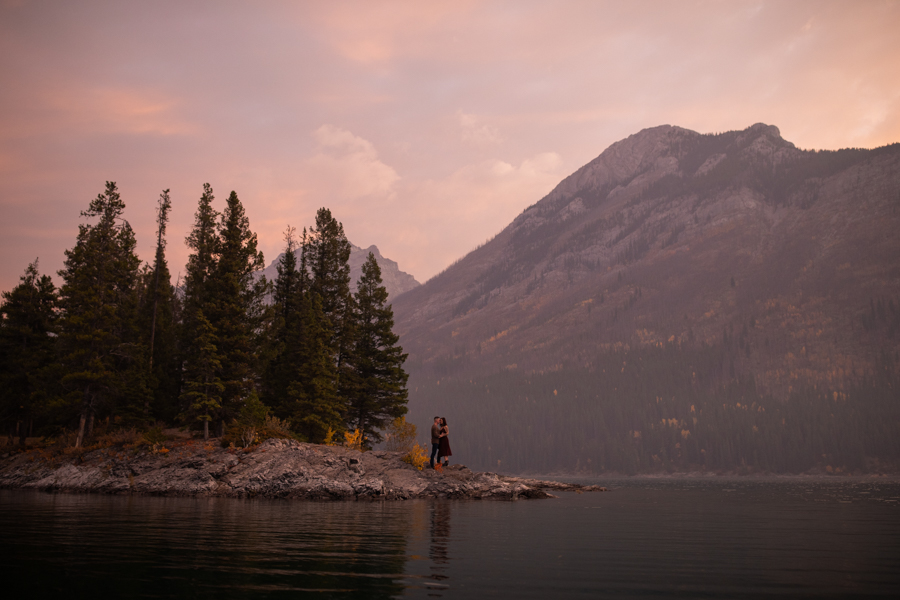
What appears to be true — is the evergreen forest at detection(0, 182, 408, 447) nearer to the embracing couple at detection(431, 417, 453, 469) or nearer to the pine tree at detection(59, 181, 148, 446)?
the pine tree at detection(59, 181, 148, 446)

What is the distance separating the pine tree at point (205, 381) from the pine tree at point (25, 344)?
15385 mm

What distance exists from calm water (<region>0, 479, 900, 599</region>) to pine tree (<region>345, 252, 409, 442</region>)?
126ft

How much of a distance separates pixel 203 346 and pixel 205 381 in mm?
2638

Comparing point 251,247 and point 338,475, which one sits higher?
Result: point 251,247

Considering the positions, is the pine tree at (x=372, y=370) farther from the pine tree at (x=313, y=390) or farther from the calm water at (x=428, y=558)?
the calm water at (x=428, y=558)

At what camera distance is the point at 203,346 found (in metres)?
46.0

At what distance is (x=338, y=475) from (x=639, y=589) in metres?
31.8

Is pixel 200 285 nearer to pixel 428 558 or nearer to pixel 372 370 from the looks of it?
pixel 372 370

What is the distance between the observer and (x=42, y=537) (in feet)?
48.1

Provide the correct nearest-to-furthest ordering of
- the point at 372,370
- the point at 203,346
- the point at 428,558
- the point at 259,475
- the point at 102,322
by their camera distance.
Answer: the point at 428,558
the point at 259,475
the point at 203,346
the point at 102,322
the point at 372,370

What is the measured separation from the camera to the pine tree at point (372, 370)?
A: 60812 mm

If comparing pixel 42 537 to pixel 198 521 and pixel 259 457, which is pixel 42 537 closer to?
pixel 198 521

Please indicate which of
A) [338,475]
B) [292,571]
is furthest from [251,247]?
[292,571]

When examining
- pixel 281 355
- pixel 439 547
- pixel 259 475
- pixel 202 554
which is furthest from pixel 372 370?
pixel 202 554
